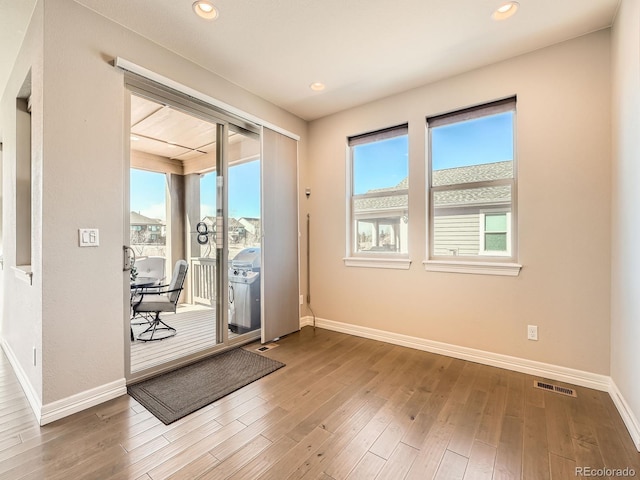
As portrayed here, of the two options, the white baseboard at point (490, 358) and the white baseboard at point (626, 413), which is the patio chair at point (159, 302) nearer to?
the white baseboard at point (490, 358)

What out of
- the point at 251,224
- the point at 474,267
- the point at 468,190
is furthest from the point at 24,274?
the point at 468,190

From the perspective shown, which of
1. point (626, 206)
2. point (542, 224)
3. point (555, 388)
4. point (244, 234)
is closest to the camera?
point (626, 206)

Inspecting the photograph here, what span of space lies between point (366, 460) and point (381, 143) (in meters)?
3.09

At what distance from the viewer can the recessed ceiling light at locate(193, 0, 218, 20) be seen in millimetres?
1990

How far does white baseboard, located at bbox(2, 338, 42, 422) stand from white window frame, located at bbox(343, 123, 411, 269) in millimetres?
2903

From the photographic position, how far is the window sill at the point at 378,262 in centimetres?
318

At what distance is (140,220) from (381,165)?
2.63 metres

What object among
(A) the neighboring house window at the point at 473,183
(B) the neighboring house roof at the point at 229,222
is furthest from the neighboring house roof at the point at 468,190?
(B) the neighboring house roof at the point at 229,222

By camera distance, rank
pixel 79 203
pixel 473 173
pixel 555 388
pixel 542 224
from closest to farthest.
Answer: pixel 79 203 < pixel 555 388 < pixel 542 224 < pixel 473 173

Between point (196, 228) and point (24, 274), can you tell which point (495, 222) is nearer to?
point (196, 228)

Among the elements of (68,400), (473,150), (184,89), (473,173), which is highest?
(184,89)

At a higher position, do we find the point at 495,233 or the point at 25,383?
the point at 495,233

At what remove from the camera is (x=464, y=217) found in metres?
2.92

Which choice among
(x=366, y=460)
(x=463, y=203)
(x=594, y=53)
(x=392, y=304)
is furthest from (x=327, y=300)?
(x=594, y=53)
